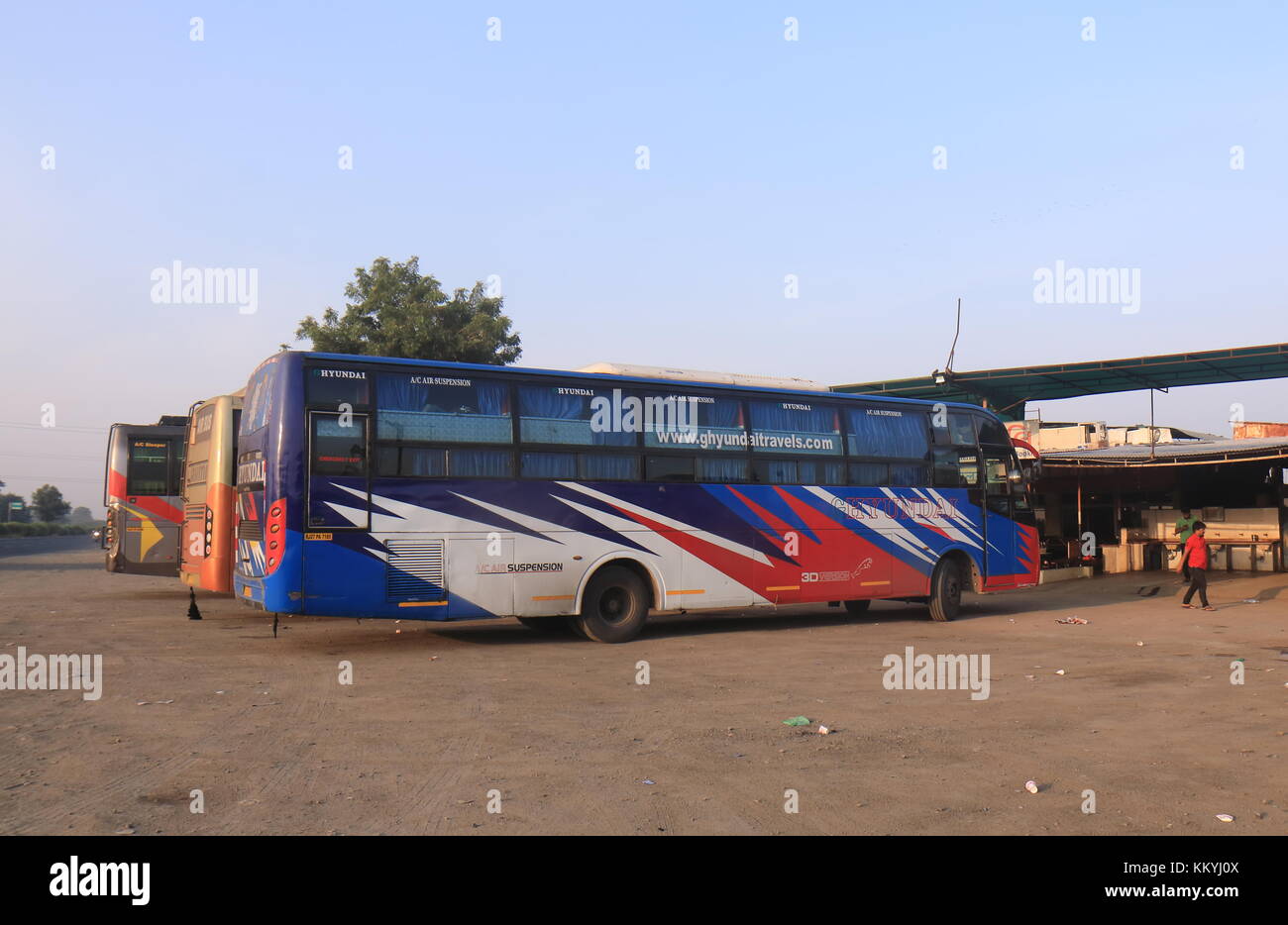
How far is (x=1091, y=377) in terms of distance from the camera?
100 ft

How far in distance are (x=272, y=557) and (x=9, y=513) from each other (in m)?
119

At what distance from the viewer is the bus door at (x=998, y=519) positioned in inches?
674

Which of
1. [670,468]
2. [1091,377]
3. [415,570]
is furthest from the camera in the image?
[1091,377]

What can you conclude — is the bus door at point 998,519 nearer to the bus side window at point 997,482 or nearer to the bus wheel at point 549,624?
the bus side window at point 997,482

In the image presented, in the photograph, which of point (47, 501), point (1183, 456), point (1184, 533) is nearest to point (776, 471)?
point (1183, 456)

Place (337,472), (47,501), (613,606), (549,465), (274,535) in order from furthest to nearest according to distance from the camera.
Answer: (47,501)
(613,606)
(549,465)
(337,472)
(274,535)

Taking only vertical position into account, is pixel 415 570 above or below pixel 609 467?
below

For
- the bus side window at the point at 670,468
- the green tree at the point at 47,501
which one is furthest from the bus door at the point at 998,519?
the green tree at the point at 47,501

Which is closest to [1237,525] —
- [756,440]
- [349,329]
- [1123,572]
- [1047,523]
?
[1123,572]

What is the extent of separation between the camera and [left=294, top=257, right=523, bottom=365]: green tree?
90.4 ft

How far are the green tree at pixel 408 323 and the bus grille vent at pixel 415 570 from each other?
1628 centimetres

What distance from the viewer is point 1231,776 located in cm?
614

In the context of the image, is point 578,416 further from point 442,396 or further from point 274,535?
point 274,535

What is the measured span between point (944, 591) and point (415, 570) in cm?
898
